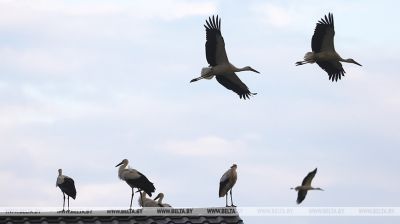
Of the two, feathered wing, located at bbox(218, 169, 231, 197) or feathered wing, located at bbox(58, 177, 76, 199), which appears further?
feathered wing, located at bbox(58, 177, 76, 199)

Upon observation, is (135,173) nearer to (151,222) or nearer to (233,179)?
(233,179)

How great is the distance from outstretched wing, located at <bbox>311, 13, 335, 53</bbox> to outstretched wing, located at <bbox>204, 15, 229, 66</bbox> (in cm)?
176

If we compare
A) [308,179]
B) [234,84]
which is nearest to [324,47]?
[234,84]

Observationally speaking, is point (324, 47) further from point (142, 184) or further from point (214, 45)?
point (142, 184)

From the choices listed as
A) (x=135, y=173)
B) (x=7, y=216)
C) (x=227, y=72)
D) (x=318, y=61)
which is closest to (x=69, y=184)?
(x=135, y=173)

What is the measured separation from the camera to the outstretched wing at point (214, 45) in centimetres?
2100

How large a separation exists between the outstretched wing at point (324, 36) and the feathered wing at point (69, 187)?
5.36 metres

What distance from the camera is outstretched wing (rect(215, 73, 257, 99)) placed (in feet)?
70.6

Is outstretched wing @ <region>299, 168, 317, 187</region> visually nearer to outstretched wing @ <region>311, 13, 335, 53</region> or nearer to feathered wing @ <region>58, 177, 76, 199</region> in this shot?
outstretched wing @ <region>311, 13, 335, 53</region>

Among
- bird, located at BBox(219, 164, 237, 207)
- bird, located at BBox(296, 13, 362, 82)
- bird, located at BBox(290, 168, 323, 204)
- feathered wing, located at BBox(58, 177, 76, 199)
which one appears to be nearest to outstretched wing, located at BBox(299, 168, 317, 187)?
bird, located at BBox(290, 168, 323, 204)

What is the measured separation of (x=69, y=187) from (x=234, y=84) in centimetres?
380

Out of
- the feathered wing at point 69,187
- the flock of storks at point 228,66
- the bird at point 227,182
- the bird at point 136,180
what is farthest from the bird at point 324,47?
the feathered wing at point 69,187

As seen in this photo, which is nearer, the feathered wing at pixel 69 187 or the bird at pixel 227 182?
the bird at pixel 227 182

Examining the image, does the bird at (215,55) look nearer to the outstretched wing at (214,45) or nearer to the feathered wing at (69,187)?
the outstretched wing at (214,45)
